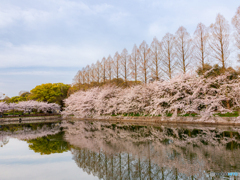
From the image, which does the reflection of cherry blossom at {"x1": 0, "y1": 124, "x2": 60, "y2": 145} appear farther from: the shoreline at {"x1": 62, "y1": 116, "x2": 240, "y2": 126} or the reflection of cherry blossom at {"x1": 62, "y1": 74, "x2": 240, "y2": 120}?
the reflection of cherry blossom at {"x1": 62, "y1": 74, "x2": 240, "y2": 120}

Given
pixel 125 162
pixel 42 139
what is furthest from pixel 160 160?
pixel 42 139

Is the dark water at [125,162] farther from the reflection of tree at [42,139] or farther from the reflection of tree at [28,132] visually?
the reflection of tree at [28,132]

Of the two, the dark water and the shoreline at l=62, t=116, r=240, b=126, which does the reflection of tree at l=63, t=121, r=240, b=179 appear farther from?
the shoreline at l=62, t=116, r=240, b=126

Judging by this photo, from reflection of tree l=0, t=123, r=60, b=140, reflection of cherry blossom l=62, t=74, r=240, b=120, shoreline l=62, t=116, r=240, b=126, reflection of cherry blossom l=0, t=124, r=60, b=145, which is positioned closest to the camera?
reflection of cherry blossom l=0, t=124, r=60, b=145

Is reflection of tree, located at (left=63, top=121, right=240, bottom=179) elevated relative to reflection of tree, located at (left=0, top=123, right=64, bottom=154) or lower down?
elevated

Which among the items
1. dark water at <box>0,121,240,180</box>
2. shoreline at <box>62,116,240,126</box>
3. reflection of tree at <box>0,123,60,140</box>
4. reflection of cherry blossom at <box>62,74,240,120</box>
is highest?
reflection of cherry blossom at <box>62,74,240,120</box>

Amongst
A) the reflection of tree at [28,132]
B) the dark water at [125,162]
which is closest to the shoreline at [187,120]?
the dark water at [125,162]

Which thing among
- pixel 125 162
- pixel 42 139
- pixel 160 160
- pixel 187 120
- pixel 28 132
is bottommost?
pixel 28 132

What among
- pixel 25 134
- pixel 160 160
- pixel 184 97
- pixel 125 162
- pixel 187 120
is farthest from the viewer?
pixel 184 97

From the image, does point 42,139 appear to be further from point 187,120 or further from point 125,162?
point 187,120

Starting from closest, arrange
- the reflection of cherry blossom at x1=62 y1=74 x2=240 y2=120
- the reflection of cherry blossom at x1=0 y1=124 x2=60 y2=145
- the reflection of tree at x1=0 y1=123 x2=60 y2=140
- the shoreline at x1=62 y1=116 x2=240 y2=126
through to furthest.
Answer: the reflection of cherry blossom at x1=0 y1=124 x2=60 y2=145
the reflection of tree at x1=0 y1=123 x2=60 y2=140
the shoreline at x1=62 y1=116 x2=240 y2=126
the reflection of cherry blossom at x1=62 y1=74 x2=240 y2=120

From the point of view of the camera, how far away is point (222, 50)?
766 inches

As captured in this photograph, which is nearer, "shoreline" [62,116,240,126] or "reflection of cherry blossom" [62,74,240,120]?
"shoreline" [62,116,240,126]

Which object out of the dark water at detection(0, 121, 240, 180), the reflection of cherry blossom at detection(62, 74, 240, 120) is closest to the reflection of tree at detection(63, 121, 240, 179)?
the dark water at detection(0, 121, 240, 180)
